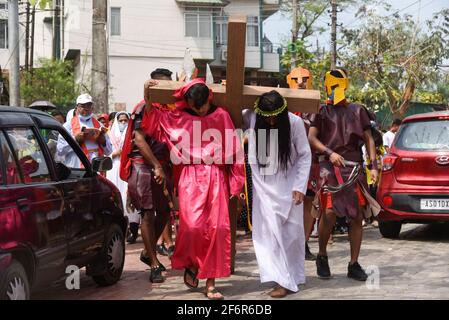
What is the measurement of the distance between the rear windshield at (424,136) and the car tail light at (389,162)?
0.61 feet

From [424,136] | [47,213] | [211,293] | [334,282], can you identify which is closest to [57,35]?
[424,136]

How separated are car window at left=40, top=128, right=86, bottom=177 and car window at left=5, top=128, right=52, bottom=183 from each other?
0.23m

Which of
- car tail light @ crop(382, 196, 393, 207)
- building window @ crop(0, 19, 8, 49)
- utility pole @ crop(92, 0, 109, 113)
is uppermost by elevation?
building window @ crop(0, 19, 8, 49)

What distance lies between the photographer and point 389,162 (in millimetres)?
10883

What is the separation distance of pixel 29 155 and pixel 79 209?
2.49 ft

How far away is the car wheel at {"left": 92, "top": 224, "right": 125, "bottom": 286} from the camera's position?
7.26m

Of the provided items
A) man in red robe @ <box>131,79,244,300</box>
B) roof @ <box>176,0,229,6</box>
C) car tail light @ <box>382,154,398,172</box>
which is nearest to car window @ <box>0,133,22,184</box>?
man in red robe @ <box>131,79,244,300</box>

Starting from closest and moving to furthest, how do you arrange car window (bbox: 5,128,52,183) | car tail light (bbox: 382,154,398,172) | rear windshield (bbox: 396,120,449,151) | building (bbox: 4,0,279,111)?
car window (bbox: 5,128,52,183) < rear windshield (bbox: 396,120,449,151) < car tail light (bbox: 382,154,398,172) < building (bbox: 4,0,279,111)

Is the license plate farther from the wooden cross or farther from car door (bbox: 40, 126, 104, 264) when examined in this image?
car door (bbox: 40, 126, 104, 264)

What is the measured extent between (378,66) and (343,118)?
25.7 m

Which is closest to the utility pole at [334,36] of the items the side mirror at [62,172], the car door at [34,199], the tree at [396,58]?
the tree at [396,58]

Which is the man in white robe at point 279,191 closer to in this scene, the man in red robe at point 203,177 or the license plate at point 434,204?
the man in red robe at point 203,177

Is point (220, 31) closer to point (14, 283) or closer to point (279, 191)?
point (279, 191)

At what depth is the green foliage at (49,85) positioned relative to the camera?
118 ft
